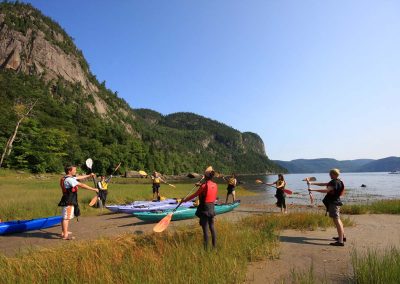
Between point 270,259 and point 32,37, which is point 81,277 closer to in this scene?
point 270,259

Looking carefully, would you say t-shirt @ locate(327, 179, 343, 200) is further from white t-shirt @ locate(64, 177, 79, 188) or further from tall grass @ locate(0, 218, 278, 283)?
white t-shirt @ locate(64, 177, 79, 188)

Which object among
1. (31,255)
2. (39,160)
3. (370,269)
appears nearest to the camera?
(370,269)

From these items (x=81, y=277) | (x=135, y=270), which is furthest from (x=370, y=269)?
(x=81, y=277)

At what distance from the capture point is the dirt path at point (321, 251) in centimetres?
711

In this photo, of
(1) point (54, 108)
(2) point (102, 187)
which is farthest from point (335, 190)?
(1) point (54, 108)

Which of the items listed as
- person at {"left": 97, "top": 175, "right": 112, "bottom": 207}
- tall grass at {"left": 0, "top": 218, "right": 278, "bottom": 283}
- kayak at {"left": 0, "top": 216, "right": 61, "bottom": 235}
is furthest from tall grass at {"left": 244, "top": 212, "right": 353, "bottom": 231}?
person at {"left": 97, "top": 175, "right": 112, "bottom": 207}

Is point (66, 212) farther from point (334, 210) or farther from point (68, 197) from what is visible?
point (334, 210)

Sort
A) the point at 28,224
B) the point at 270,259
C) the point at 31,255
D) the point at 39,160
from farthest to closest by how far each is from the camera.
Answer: the point at 39,160
the point at 28,224
the point at 270,259
the point at 31,255

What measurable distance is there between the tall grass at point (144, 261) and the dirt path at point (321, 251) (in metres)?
0.43

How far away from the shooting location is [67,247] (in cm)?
844

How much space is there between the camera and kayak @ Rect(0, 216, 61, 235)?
1300 centimetres

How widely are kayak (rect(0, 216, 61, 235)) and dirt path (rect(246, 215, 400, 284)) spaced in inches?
389

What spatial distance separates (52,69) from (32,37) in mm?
13932

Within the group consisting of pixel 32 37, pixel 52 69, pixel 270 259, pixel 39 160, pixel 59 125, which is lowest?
pixel 270 259
